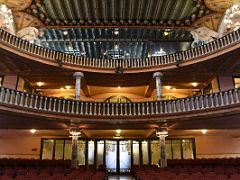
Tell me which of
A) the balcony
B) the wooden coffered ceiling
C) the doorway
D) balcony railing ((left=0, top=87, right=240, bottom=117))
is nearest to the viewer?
the balcony

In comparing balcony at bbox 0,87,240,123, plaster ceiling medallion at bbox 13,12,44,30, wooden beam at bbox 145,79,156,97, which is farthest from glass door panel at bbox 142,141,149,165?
plaster ceiling medallion at bbox 13,12,44,30

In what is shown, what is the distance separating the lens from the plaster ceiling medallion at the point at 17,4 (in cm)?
1552

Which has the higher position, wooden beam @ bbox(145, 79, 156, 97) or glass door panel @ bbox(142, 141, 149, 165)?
wooden beam @ bbox(145, 79, 156, 97)

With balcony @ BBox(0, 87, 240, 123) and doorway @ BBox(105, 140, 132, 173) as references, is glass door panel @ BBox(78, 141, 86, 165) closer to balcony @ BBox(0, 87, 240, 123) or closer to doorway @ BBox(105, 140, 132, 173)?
doorway @ BBox(105, 140, 132, 173)

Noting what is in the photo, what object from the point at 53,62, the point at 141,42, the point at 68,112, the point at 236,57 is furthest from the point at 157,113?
the point at 141,42

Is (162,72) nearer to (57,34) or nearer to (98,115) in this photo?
(98,115)

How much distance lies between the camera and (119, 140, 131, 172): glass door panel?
16984 mm

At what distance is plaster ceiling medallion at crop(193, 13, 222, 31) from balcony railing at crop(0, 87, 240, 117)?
708 centimetres

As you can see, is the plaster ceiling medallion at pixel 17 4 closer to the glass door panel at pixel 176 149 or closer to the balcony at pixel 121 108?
the balcony at pixel 121 108

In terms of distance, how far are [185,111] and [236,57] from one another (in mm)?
4731

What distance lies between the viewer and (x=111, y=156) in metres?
17.3

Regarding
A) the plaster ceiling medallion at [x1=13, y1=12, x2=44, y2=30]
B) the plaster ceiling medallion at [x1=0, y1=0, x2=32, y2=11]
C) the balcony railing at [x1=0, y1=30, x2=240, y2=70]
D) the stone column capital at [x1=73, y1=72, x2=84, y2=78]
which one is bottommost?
the stone column capital at [x1=73, y1=72, x2=84, y2=78]

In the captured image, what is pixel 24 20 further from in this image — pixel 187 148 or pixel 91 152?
pixel 187 148

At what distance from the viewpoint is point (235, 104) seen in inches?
454
